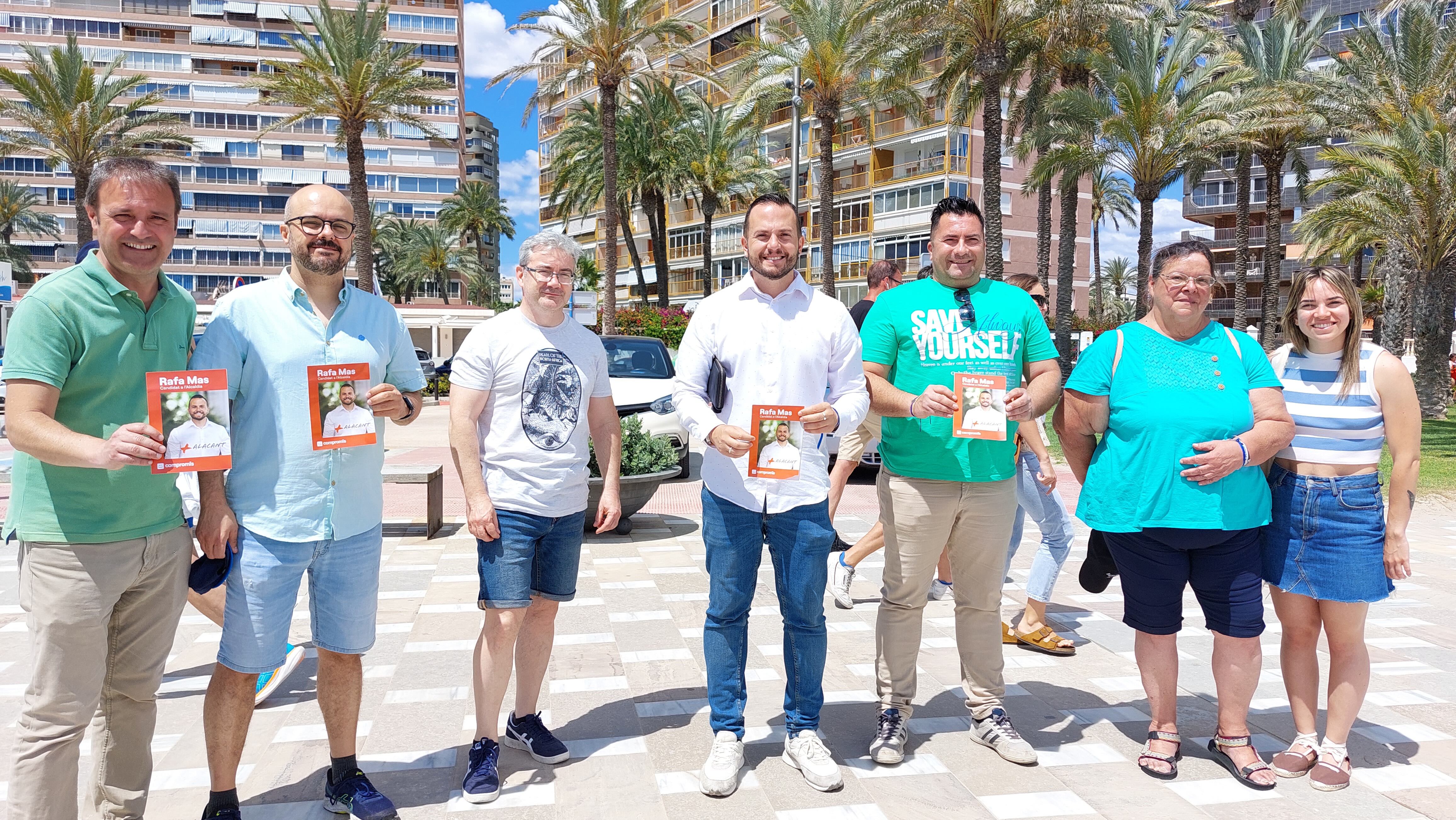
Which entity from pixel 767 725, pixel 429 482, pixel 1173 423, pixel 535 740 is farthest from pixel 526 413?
pixel 429 482

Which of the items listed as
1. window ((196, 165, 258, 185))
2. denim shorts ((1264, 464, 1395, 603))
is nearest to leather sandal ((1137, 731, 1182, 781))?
denim shorts ((1264, 464, 1395, 603))

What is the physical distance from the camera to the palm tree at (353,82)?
82.9ft

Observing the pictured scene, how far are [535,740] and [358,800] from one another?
732 mm

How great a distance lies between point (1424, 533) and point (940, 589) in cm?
595

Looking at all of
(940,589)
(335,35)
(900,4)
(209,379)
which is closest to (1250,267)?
(900,4)

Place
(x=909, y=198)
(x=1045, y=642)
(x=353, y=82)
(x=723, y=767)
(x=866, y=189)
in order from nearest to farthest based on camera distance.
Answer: (x=723, y=767) < (x=1045, y=642) < (x=353, y=82) < (x=909, y=198) < (x=866, y=189)

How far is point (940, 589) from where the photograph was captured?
6262 mm

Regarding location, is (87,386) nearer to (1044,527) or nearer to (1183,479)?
(1183,479)

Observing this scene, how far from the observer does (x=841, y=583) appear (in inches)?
239

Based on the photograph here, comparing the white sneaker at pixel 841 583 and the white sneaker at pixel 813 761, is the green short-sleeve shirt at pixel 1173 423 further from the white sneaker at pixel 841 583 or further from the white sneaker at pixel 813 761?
the white sneaker at pixel 841 583

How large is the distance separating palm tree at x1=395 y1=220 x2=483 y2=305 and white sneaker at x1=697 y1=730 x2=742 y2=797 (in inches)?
2744

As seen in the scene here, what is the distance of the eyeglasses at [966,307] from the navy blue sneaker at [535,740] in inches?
94.9

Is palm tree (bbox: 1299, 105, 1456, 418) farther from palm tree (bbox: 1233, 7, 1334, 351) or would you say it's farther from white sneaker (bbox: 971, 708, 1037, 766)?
white sneaker (bbox: 971, 708, 1037, 766)

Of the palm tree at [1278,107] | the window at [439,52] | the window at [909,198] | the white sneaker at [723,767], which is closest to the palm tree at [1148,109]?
the palm tree at [1278,107]
